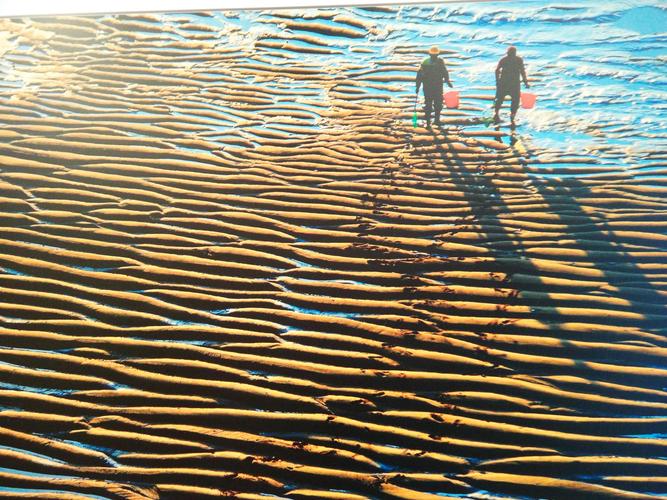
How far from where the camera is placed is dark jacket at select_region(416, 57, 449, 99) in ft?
23.9

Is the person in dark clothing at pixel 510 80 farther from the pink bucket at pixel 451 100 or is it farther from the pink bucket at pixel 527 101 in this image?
the pink bucket at pixel 451 100

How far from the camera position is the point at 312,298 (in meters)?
5.35

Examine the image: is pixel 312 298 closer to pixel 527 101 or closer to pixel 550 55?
pixel 527 101

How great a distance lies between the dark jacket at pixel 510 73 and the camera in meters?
7.21

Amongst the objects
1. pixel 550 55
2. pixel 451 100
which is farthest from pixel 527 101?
pixel 550 55

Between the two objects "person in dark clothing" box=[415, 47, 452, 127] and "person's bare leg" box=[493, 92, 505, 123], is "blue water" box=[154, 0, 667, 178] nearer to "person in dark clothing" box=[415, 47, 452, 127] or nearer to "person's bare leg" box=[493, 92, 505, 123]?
"person's bare leg" box=[493, 92, 505, 123]

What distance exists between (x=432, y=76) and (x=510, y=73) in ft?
2.32

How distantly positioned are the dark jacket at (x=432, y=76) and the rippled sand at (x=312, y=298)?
333mm

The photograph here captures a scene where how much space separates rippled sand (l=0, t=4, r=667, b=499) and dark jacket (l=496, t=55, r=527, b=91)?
432 mm

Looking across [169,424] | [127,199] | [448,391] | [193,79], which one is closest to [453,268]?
[448,391]

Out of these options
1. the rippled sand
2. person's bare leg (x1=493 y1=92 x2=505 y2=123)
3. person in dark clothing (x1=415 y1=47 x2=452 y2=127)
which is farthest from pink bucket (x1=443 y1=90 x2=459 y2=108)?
person's bare leg (x1=493 y1=92 x2=505 y2=123)

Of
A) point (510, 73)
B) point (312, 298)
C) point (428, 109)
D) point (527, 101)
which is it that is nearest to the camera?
point (312, 298)

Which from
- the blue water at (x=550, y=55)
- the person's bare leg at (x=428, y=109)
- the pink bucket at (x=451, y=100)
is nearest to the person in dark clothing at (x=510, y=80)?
the blue water at (x=550, y=55)

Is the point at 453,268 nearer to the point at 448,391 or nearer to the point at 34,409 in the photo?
the point at 448,391
